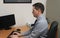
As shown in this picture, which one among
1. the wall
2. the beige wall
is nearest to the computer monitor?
the wall

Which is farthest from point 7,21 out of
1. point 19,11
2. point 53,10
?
point 53,10

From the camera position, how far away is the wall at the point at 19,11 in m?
3.31

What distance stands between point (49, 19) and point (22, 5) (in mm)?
885

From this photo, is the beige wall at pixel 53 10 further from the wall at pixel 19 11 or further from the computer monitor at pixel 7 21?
the computer monitor at pixel 7 21

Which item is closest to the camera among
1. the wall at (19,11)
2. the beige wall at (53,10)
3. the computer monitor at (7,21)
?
the computer monitor at (7,21)

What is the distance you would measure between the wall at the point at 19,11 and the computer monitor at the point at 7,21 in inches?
5.6

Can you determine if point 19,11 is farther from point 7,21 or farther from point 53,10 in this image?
point 53,10

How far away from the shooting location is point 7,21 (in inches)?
126

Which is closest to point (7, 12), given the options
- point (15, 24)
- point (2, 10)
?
point (2, 10)

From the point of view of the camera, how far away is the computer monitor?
3.12m

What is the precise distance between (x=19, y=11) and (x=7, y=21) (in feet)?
1.43

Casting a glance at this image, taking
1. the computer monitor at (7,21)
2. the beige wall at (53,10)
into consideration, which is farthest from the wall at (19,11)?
the beige wall at (53,10)

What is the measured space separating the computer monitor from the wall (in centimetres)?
14

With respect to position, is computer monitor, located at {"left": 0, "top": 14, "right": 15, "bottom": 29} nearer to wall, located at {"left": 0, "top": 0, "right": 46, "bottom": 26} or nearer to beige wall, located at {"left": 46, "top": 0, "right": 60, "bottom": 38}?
wall, located at {"left": 0, "top": 0, "right": 46, "bottom": 26}
